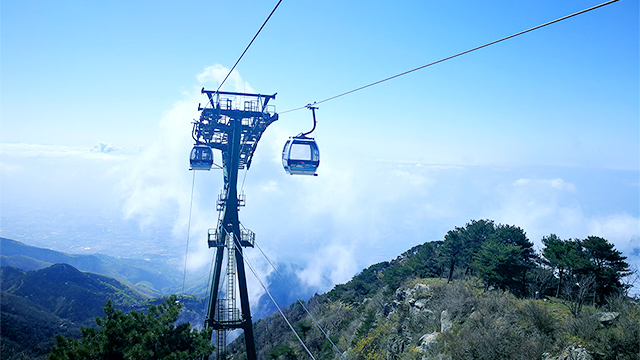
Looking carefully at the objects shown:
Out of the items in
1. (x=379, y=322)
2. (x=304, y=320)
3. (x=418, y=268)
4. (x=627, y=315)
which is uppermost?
(x=627, y=315)

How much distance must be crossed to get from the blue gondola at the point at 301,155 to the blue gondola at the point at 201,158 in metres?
7.19

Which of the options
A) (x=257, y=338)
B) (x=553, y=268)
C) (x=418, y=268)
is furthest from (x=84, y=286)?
(x=553, y=268)

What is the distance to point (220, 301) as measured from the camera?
17312 millimetres

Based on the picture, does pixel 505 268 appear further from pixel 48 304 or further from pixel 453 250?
pixel 48 304

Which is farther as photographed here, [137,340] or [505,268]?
[505,268]

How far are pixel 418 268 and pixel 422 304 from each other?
1116cm

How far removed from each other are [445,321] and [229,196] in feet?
45.6

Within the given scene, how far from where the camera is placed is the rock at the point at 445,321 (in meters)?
17.8

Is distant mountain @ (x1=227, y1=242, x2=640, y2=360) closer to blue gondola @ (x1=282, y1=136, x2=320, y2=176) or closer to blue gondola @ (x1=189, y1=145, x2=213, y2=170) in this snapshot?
blue gondola @ (x1=282, y1=136, x2=320, y2=176)

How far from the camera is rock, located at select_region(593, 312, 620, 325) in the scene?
12.8m

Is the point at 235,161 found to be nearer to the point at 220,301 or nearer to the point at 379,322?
the point at 220,301

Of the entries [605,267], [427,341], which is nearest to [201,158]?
[427,341]

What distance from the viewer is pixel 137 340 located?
12.1 meters

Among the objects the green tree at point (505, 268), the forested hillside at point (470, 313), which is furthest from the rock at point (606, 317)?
the green tree at point (505, 268)
